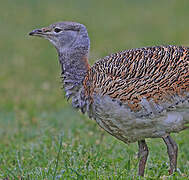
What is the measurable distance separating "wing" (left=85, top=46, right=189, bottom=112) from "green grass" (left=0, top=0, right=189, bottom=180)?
0.63 meters

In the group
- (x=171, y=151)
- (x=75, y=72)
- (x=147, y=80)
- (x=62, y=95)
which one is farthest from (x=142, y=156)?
(x=62, y=95)

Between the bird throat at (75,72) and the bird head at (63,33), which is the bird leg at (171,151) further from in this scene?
the bird head at (63,33)

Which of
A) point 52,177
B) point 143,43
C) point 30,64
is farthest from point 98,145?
point 143,43

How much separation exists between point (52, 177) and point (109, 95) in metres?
1.03

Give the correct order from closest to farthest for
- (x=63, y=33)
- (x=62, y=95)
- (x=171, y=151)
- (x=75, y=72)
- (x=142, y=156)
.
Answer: (x=171, y=151)
(x=142, y=156)
(x=75, y=72)
(x=63, y=33)
(x=62, y=95)

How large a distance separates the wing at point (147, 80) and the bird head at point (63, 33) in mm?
608

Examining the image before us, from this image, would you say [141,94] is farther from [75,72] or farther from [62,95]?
[62,95]

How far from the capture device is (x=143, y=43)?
49.0 ft

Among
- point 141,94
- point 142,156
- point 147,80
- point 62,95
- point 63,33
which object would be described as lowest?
point 62,95

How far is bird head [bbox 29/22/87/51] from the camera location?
5.12 metres

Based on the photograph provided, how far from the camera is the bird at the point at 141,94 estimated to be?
4469mm

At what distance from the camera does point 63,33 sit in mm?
5113

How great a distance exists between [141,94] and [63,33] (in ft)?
4.12

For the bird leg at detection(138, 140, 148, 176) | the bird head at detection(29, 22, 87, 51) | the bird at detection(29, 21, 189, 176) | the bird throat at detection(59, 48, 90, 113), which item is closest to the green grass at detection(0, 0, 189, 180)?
the bird leg at detection(138, 140, 148, 176)
